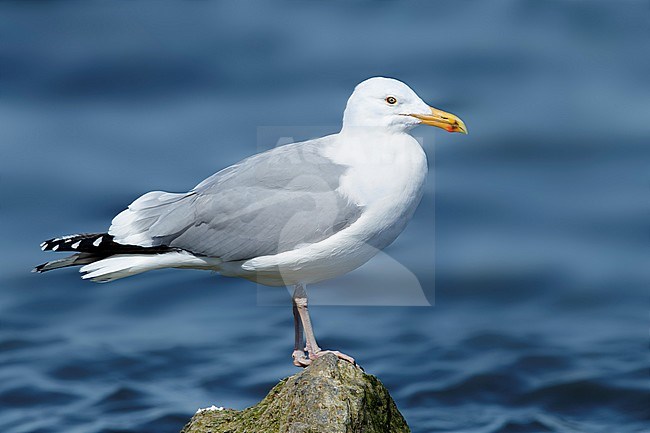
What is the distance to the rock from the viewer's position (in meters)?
6.70

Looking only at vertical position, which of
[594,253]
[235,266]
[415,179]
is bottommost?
[594,253]

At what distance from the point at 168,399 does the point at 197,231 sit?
12.0 ft

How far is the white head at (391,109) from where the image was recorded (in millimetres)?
7797

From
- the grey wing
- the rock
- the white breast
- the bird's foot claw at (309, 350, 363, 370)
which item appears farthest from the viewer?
the grey wing

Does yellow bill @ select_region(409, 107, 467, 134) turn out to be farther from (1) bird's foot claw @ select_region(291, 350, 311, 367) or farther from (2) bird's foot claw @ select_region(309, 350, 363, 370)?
(1) bird's foot claw @ select_region(291, 350, 311, 367)

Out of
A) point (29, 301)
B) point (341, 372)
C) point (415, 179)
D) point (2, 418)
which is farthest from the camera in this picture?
point (29, 301)

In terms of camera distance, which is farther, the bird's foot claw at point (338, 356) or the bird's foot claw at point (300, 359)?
the bird's foot claw at point (300, 359)

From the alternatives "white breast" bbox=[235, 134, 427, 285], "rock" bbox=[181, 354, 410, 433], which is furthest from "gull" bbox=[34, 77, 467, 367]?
"rock" bbox=[181, 354, 410, 433]

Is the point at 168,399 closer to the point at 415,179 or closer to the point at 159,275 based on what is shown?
the point at 159,275

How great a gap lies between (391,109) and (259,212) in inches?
41.3

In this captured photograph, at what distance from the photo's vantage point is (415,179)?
24.9 feet

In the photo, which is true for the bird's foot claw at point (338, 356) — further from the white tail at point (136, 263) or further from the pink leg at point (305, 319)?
the white tail at point (136, 263)

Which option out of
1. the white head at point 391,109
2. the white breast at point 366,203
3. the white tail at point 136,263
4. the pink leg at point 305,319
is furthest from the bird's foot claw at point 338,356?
the white head at point 391,109

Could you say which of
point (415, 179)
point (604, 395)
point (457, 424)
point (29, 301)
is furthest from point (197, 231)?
point (29, 301)
